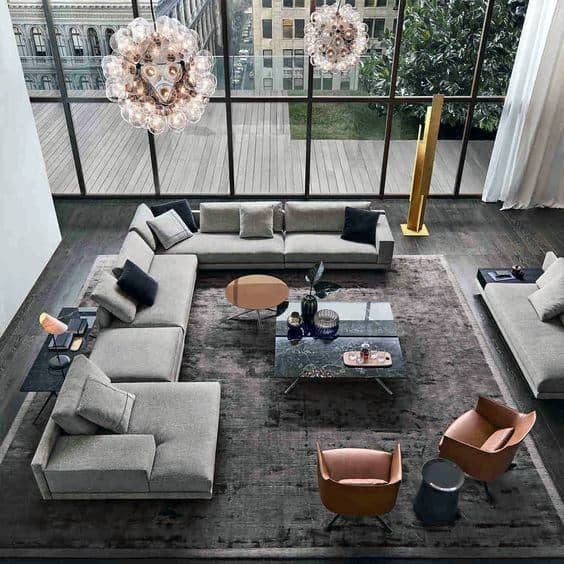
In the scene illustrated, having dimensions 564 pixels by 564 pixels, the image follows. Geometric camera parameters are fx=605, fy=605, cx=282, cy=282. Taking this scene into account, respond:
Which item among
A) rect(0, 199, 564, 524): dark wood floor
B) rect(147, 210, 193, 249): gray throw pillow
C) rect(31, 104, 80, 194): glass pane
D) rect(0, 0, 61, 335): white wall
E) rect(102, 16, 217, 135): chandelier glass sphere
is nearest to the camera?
rect(102, 16, 217, 135): chandelier glass sphere

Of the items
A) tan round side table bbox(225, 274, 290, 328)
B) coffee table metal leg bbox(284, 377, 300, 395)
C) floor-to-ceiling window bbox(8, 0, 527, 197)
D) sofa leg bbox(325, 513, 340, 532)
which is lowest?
sofa leg bbox(325, 513, 340, 532)

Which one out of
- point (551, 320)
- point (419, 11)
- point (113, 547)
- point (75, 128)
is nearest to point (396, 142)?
point (419, 11)

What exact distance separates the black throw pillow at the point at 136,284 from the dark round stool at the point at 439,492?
3403 mm

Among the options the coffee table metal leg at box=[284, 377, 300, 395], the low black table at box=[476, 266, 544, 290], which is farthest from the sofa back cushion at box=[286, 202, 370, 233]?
the coffee table metal leg at box=[284, 377, 300, 395]

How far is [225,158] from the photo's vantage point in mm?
9188

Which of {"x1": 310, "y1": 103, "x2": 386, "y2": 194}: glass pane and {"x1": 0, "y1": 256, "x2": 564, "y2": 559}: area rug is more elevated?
{"x1": 310, "y1": 103, "x2": 386, "y2": 194}: glass pane

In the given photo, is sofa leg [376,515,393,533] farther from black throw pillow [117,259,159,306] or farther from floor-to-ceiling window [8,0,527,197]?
floor-to-ceiling window [8,0,527,197]

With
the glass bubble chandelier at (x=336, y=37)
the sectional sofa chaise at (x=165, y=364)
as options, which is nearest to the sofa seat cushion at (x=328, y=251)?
the sectional sofa chaise at (x=165, y=364)

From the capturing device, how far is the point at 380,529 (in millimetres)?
4707

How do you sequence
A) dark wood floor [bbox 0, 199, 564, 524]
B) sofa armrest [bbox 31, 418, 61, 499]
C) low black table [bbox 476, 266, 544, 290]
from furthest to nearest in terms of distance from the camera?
1. low black table [bbox 476, 266, 544, 290]
2. dark wood floor [bbox 0, 199, 564, 524]
3. sofa armrest [bbox 31, 418, 61, 499]

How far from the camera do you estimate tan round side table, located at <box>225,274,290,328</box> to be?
665 cm

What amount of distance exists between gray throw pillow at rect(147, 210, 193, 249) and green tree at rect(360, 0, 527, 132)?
3.32 m

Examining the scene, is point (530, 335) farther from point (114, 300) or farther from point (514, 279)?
point (114, 300)

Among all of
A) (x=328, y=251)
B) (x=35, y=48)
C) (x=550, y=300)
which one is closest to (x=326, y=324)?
Answer: (x=328, y=251)
